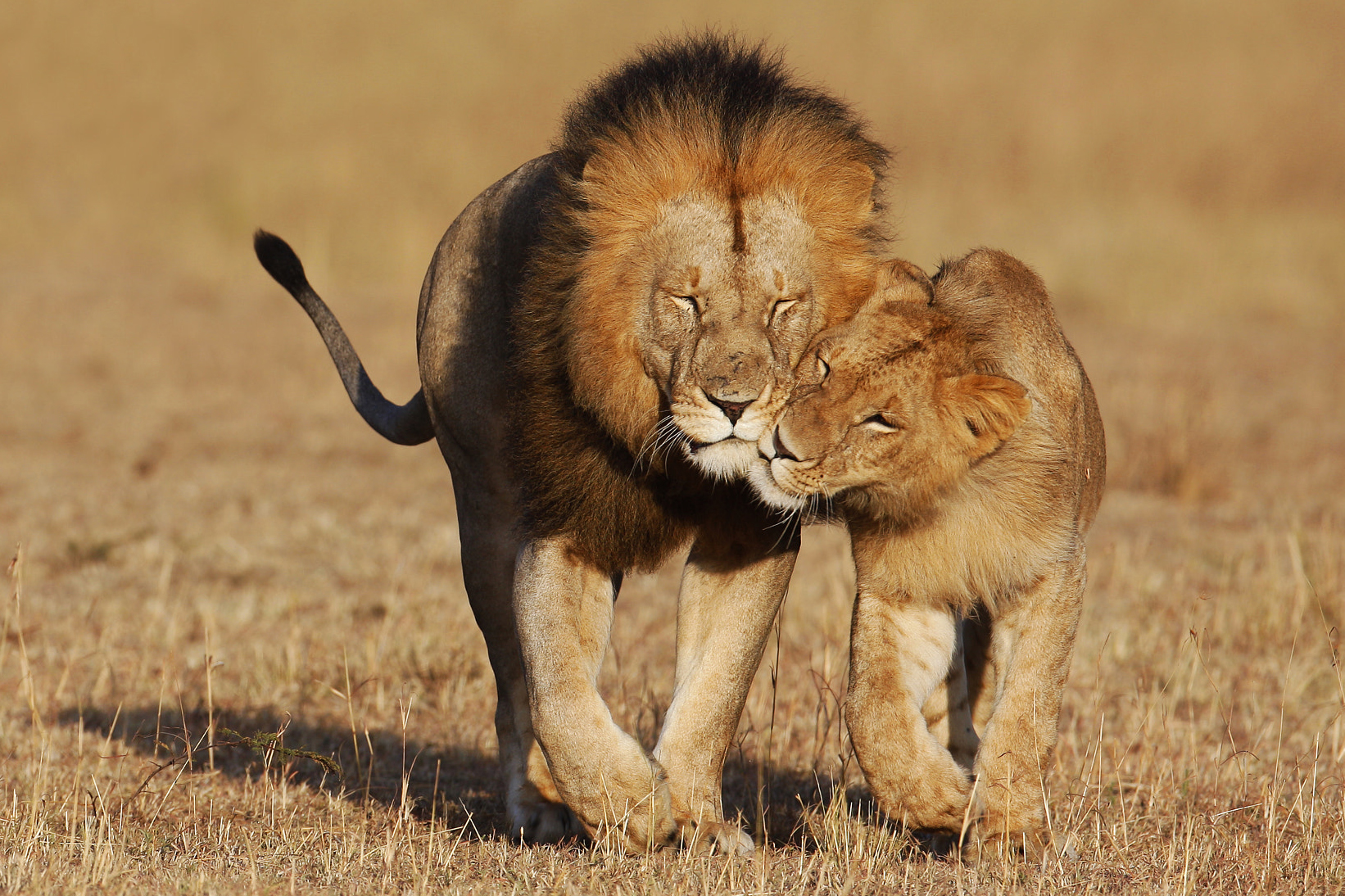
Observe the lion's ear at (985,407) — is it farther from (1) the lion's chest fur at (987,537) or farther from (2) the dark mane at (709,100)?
(2) the dark mane at (709,100)

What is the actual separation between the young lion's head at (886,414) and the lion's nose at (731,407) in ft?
0.38

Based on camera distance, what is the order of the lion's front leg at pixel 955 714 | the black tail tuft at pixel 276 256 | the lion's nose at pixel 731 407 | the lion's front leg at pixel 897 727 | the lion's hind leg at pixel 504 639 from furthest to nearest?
1. the black tail tuft at pixel 276 256
2. the lion's hind leg at pixel 504 639
3. the lion's front leg at pixel 955 714
4. the lion's front leg at pixel 897 727
5. the lion's nose at pixel 731 407

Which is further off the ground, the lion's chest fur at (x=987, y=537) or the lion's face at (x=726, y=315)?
the lion's face at (x=726, y=315)

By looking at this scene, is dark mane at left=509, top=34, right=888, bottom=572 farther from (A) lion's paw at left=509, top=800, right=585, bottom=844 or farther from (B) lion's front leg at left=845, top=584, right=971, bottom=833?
(A) lion's paw at left=509, top=800, right=585, bottom=844

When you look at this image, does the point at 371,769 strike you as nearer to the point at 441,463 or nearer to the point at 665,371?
the point at 665,371

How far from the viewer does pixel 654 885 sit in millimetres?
3137

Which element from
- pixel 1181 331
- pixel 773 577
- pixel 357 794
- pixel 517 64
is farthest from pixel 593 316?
pixel 517 64

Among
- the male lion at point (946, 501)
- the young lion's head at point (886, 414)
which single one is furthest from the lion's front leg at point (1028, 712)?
the young lion's head at point (886, 414)

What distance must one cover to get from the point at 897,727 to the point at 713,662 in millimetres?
523

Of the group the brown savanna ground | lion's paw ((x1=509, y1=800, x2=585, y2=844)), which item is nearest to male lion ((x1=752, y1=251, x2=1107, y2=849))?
the brown savanna ground

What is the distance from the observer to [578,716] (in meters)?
3.53

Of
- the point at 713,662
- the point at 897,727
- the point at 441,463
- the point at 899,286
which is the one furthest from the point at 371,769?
the point at 441,463

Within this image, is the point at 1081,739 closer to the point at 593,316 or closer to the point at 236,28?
the point at 593,316

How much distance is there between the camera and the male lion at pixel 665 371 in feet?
10.9
